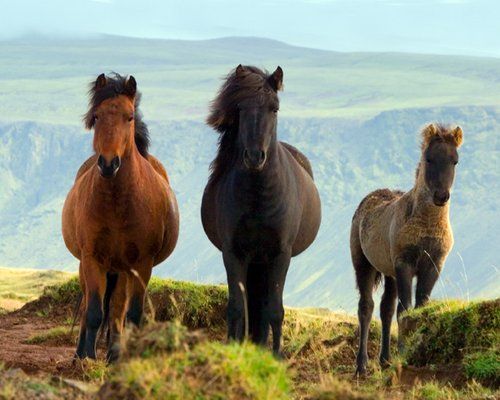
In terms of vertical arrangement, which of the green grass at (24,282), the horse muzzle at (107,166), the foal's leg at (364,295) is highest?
the horse muzzle at (107,166)

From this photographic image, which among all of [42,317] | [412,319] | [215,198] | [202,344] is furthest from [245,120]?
[42,317]

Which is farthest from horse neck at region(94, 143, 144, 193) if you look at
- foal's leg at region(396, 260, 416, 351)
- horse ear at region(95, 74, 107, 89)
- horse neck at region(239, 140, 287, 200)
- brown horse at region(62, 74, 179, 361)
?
foal's leg at region(396, 260, 416, 351)

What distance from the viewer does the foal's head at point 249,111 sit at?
998 centimetres

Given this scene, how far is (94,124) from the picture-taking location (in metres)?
10.6

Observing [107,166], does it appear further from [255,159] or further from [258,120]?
[258,120]

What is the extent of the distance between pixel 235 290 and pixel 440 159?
3336 mm

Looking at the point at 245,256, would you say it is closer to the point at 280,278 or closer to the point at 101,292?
the point at 280,278

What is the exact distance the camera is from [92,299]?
10.8 metres

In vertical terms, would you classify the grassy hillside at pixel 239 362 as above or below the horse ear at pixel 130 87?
below

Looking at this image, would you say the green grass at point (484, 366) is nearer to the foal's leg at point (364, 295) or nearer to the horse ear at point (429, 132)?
the foal's leg at point (364, 295)

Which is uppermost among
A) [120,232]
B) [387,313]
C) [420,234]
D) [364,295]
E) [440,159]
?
[440,159]

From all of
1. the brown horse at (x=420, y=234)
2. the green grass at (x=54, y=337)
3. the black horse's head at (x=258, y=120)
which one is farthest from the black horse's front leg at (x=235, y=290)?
the green grass at (x=54, y=337)

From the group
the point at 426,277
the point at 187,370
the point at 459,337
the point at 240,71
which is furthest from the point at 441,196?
the point at 187,370

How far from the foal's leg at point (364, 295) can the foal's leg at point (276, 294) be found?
2.11 m
